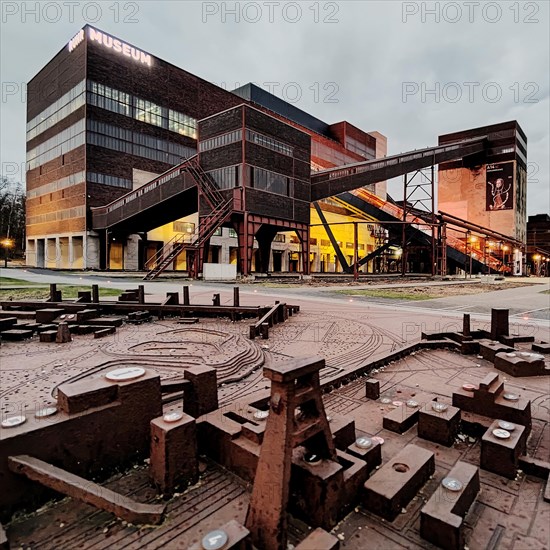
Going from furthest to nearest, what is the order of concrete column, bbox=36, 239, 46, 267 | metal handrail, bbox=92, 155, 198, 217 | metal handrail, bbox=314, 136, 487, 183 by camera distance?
concrete column, bbox=36, 239, 46, 267, metal handrail, bbox=314, 136, 487, 183, metal handrail, bbox=92, 155, 198, 217

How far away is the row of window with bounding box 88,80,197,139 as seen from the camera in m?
36.2

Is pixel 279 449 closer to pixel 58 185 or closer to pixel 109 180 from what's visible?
pixel 109 180

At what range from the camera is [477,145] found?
5012cm

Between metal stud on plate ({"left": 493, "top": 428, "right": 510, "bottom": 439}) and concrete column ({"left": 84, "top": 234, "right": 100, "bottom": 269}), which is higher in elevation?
concrete column ({"left": 84, "top": 234, "right": 100, "bottom": 269})

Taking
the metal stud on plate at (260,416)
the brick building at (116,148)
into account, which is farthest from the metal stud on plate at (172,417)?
the brick building at (116,148)

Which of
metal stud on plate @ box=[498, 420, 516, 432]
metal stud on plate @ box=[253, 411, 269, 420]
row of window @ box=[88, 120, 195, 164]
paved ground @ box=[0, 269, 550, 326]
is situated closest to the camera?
metal stud on plate @ box=[498, 420, 516, 432]

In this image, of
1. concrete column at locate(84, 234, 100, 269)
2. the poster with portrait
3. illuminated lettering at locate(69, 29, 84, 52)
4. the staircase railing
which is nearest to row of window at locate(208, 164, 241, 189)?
concrete column at locate(84, 234, 100, 269)

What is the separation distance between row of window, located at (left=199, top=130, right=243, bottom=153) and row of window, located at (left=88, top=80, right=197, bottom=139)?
1723 centimetres

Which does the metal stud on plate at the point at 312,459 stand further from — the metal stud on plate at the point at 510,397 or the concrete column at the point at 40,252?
the concrete column at the point at 40,252

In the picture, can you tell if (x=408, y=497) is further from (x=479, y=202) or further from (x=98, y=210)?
(x=479, y=202)

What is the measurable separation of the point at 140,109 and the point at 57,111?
1012 cm

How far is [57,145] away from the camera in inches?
1558

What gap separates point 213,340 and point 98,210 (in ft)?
116

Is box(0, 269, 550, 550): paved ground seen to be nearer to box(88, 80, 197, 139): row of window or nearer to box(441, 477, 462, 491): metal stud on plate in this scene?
box(441, 477, 462, 491): metal stud on plate
